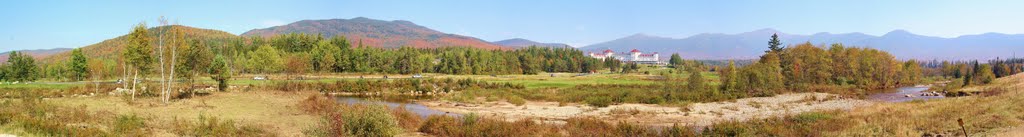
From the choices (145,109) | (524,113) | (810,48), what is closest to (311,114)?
→ (145,109)

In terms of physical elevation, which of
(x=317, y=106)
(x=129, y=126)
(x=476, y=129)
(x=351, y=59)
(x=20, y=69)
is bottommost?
(x=476, y=129)

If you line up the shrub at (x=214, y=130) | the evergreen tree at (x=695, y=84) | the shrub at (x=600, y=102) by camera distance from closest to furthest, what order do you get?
1. the shrub at (x=214, y=130)
2. the shrub at (x=600, y=102)
3. the evergreen tree at (x=695, y=84)

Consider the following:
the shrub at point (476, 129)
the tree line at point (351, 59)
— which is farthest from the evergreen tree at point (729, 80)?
the tree line at point (351, 59)

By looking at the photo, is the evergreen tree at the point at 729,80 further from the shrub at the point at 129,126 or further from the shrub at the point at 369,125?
the shrub at the point at 129,126

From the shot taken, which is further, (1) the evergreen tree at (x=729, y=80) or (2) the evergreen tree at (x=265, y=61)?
(2) the evergreen tree at (x=265, y=61)

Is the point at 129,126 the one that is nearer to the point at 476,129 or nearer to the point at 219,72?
the point at 476,129

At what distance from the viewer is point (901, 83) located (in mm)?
91938

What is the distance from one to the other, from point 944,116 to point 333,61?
10189cm

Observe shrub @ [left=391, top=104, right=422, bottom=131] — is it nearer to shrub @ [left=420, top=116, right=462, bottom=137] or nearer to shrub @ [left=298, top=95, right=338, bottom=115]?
shrub @ [left=420, top=116, right=462, bottom=137]

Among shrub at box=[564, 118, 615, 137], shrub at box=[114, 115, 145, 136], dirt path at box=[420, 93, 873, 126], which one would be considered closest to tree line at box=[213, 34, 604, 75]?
dirt path at box=[420, 93, 873, 126]

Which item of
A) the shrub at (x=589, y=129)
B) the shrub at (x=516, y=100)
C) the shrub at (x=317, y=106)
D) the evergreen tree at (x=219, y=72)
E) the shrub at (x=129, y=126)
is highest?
the evergreen tree at (x=219, y=72)

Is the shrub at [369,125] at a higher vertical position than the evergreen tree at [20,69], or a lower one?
lower

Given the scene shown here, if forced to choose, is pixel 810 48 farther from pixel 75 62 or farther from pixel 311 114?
pixel 75 62

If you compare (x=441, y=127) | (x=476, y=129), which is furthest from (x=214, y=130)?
(x=476, y=129)
